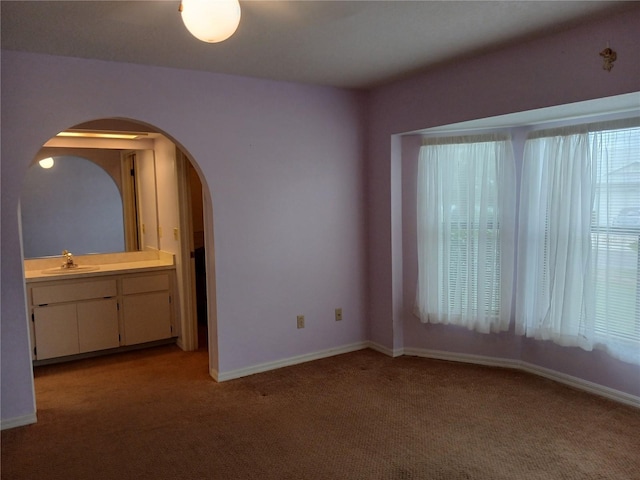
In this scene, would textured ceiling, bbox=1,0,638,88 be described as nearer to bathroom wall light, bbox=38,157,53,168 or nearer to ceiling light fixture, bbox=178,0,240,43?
ceiling light fixture, bbox=178,0,240,43

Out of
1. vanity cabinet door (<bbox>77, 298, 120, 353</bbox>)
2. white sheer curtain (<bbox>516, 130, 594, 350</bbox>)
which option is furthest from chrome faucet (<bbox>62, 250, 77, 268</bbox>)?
white sheer curtain (<bbox>516, 130, 594, 350</bbox>)

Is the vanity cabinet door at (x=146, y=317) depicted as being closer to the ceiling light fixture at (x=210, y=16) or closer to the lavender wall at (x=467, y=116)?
the lavender wall at (x=467, y=116)

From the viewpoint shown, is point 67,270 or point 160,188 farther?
point 160,188

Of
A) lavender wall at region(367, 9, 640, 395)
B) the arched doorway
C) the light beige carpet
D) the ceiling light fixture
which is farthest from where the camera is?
the arched doorway

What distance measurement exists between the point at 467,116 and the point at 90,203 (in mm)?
3558

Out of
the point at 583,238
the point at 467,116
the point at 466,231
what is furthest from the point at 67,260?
the point at 583,238

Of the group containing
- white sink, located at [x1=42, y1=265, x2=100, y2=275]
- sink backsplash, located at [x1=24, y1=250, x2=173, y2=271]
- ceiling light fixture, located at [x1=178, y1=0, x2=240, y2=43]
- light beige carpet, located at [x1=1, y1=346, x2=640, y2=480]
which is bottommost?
light beige carpet, located at [x1=1, y1=346, x2=640, y2=480]

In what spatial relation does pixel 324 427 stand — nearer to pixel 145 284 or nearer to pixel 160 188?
pixel 145 284

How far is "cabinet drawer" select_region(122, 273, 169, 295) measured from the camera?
14.7 ft

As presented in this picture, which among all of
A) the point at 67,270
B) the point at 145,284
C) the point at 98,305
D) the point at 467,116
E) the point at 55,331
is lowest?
the point at 55,331

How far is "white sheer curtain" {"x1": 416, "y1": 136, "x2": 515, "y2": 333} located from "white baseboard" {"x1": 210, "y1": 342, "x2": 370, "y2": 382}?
733 millimetres

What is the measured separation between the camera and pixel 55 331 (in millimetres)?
4176

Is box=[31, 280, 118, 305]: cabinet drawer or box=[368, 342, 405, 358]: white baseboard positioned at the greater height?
box=[31, 280, 118, 305]: cabinet drawer

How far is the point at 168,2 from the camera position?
2.33m
